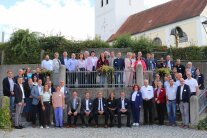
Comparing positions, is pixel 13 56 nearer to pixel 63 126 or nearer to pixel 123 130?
pixel 63 126

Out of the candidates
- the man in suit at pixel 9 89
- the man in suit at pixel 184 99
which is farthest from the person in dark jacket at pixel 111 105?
the man in suit at pixel 9 89

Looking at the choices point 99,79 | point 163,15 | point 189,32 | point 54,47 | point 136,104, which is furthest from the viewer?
point 163,15

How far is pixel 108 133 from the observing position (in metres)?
13.8

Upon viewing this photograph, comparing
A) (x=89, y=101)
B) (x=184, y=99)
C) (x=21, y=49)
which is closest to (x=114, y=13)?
(x=21, y=49)

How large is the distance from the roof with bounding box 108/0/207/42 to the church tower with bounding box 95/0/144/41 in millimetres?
1153

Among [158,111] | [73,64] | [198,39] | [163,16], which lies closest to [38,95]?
[73,64]

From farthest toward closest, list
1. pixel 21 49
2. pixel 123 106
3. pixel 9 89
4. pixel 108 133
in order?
pixel 21 49 < pixel 123 106 < pixel 9 89 < pixel 108 133

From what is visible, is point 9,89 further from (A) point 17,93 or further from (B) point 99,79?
(B) point 99,79

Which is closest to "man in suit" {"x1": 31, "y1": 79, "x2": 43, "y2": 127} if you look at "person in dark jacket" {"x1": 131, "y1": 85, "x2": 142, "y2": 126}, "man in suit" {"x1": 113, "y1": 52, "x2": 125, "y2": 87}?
"man in suit" {"x1": 113, "y1": 52, "x2": 125, "y2": 87}

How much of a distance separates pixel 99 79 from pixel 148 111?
8.18 feet

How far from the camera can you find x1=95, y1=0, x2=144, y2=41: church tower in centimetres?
6319

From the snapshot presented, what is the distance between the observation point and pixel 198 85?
1652cm

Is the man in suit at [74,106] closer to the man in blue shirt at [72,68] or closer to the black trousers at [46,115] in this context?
the black trousers at [46,115]

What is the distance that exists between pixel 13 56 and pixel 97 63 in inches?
310
